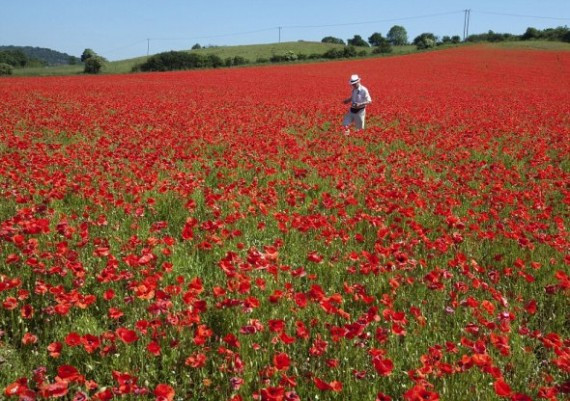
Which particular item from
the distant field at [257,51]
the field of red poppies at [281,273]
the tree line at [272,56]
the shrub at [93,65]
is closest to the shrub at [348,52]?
the tree line at [272,56]

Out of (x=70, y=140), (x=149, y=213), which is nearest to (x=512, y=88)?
(x=70, y=140)

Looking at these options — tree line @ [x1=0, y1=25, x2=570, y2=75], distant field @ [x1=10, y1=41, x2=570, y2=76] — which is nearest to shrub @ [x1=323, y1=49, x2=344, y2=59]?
tree line @ [x1=0, y1=25, x2=570, y2=75]

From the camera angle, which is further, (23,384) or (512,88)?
(512,88)

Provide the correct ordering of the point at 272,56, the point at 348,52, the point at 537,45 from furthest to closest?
the point at 272,56 → the point at 537,45 → the point at 348,52

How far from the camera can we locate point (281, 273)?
15.4 ft

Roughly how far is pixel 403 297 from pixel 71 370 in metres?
2.70

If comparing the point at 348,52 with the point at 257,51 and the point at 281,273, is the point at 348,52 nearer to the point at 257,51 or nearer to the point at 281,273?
the point at 257,51

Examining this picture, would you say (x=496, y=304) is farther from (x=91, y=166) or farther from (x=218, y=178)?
(x=91, y=166)

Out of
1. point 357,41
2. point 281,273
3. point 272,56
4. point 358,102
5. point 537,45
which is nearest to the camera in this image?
point 281,273

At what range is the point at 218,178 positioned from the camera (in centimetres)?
846

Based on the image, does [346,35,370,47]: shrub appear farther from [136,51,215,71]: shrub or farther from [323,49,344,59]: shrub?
[136,51,215,71]: shrub

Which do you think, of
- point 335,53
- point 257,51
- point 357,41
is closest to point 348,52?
point 335,53

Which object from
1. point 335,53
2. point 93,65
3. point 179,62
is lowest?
point 93,65

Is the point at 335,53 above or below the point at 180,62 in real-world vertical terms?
above
